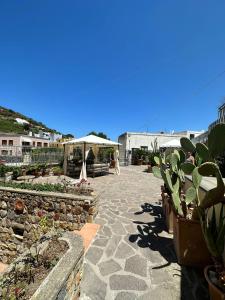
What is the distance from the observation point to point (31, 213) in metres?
5.64

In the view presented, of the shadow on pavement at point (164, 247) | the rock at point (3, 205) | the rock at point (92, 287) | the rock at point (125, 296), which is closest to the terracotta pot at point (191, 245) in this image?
the shadow on pavement at point (164, 247)

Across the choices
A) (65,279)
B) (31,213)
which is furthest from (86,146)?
(65,279)

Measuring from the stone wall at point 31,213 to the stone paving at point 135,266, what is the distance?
20.6 inches

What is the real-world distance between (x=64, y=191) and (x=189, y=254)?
12.7 feet

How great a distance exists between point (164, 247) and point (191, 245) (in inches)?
29.8

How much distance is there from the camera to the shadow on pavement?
253 cm

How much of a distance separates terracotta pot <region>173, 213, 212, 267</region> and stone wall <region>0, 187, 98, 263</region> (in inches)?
93.8

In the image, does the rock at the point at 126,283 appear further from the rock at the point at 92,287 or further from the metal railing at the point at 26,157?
the metal railing at the point at 26,157

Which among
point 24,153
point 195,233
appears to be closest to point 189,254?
point 195,233

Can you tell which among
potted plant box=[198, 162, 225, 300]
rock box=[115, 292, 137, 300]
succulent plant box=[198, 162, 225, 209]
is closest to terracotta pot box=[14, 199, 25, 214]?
rock box=[115, 292, 137, 300]

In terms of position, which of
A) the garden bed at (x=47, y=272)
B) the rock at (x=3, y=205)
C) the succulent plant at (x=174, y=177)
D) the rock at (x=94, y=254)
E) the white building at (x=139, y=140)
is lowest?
the rock at (x=94, y=254)

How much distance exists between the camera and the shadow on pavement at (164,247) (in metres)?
2.53

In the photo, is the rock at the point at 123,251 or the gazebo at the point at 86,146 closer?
the rock at the point at 123,251

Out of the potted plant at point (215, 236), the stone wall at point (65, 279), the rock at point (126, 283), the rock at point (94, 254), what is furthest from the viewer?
the rock at point (94, 254)
